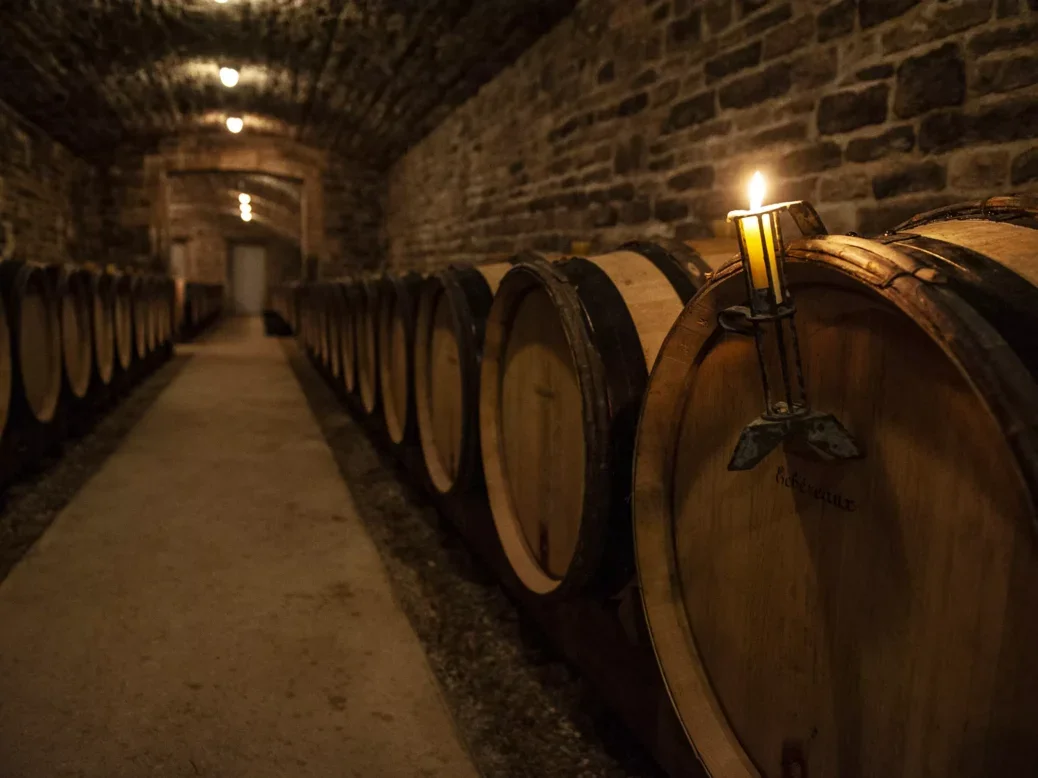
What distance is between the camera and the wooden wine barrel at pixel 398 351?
3.22 m

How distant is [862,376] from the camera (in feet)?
3.00

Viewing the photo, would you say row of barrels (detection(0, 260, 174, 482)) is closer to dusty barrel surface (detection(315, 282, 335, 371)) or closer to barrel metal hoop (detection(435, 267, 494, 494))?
dusty barrel surface (detection(315, 282, 335, 371))

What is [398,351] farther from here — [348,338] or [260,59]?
[260,59]

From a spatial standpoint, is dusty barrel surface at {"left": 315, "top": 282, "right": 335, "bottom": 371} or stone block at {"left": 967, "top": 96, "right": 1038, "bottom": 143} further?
dusty barrel surface at {"left": 315, "top": 282, "right": 335, "bottom": 371}

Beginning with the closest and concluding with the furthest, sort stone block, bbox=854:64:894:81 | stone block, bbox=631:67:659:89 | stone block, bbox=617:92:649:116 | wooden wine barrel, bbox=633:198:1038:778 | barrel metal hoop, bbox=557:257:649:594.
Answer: wooden wine barrel, bbox=633:198:1038:778 < barrel metal hoop, bbox=557:257:649:594 < stone block, bbox=854:64:894:81 < stone block, bbox=631:67:659:89 < stone block, bbox=617:92:649:116

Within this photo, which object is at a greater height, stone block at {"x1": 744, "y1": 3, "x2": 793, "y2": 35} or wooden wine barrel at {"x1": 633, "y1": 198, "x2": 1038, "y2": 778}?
stone block at {"x1": 744, "y1": 3, "x2": 793, "y2": 35}

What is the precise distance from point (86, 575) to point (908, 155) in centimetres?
313

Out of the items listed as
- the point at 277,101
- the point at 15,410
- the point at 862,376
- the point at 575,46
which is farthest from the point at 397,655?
the point at 277,101

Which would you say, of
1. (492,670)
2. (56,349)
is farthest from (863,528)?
(56,349)

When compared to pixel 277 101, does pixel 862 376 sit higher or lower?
lower

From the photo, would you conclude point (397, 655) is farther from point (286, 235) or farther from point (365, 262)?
point (286, 235)

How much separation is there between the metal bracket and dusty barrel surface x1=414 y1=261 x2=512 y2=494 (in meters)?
1.40

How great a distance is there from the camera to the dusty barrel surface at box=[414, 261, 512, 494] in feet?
7.72

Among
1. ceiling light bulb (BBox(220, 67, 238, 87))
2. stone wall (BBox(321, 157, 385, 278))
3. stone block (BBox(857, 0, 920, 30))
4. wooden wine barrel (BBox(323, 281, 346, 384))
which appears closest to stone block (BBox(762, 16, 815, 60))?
stone block (BBox(857, 0, 920, 30))
